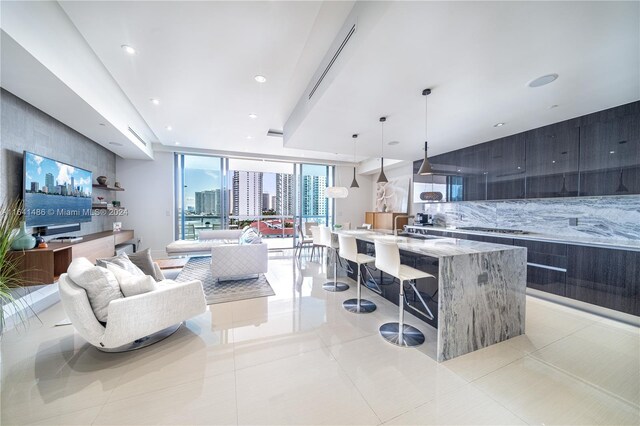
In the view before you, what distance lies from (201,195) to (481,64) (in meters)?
7.01

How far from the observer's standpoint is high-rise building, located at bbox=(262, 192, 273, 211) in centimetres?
757

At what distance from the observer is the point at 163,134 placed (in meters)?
5.15

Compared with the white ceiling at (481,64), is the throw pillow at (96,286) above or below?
below

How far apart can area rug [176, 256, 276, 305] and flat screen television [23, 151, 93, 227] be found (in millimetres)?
1935

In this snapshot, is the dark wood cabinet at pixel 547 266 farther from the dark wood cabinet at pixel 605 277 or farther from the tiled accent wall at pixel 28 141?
the tiled accent wall at pixel 28 141

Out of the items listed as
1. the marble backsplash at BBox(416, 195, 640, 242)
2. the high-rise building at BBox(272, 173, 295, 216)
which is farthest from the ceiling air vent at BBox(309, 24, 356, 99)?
the high-rise building at BBox(272, 173, 295, 216)

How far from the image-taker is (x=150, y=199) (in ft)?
20.1

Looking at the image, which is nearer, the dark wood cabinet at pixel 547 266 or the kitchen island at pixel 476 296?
the kitchen island at pixel 476 296

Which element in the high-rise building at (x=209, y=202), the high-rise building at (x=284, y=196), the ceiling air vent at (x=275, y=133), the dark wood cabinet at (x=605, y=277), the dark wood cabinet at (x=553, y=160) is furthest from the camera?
the high-rise building at (x=284, y=196)

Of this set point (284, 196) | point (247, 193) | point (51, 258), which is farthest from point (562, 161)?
point (247, 193)

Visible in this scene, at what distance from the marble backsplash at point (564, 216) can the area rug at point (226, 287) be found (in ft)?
14.9

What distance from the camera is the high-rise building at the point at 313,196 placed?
7.82 meters

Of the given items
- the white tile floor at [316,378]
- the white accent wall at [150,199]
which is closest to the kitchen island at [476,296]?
the white tile floor at [316,378]

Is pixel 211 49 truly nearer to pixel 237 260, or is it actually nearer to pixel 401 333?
pixel 237 260
